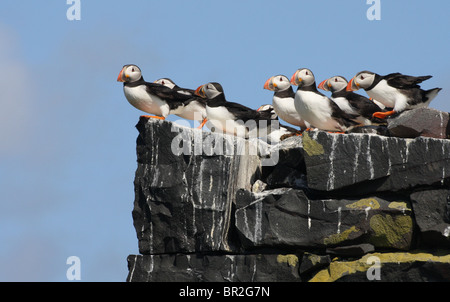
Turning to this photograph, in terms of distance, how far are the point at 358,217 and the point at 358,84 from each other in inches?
118

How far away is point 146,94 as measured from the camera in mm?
14688

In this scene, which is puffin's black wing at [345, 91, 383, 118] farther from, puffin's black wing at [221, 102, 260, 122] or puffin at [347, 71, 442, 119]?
puffin's black wing at [221, 102, 260, 122]

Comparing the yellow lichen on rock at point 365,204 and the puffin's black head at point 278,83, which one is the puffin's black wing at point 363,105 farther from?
the yellow lichen on rock at point 365,204

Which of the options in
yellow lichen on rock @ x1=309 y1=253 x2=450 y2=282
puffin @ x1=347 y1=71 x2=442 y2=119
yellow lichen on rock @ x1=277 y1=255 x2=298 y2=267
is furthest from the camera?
puffin @ x1=347 y1=71 x2=442 y2=119

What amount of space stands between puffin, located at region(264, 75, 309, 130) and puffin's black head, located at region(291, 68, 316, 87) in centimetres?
84

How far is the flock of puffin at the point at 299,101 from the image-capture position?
45.1 feet

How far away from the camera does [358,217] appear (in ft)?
40.7

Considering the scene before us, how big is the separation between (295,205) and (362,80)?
2891 millimetres

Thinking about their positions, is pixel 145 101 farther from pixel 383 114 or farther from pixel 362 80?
pixel 383 114

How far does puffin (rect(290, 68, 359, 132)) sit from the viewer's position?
1365cm

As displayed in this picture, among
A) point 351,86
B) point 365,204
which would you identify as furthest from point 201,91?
point 365,204

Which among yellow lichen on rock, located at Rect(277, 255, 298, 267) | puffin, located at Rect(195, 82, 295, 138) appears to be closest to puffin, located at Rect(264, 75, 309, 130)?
puffin, located at Rect(195, 82, 295, 138)
